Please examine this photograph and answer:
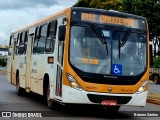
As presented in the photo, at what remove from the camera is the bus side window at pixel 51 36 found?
14.8 m

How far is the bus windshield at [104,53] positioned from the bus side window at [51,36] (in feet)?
5.32

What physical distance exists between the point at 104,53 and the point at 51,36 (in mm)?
2491

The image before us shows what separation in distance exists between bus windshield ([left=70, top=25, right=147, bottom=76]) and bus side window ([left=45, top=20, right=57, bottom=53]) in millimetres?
1623

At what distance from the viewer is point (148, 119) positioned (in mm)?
13594

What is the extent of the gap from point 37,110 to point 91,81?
266cm

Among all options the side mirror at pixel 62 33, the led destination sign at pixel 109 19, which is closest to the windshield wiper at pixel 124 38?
the led destination sign at pixel 109 19

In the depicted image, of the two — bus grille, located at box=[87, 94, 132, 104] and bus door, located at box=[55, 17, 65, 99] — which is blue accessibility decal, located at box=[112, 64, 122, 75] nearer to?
bus grille, located at box=[87, 94, 132, 104]

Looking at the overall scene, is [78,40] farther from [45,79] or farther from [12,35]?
[12,35]

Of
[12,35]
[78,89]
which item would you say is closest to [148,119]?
[78,89]

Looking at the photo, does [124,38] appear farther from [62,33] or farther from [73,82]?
[73,82]

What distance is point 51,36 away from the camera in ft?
49.5

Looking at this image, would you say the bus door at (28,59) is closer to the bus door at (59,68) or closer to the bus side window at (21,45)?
the bus side window at (21,45)

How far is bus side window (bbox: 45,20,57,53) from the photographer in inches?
582

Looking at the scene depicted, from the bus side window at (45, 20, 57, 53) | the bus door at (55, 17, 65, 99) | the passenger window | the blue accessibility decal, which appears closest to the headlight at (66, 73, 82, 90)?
the bus door at (55, 17, 65, 99)
